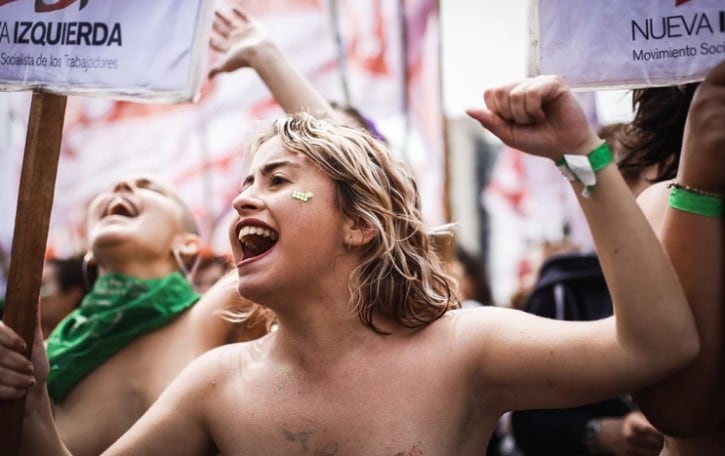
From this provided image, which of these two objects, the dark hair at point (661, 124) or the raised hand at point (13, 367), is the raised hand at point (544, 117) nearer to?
the dark hair at point (661, 124)

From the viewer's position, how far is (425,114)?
600 cm

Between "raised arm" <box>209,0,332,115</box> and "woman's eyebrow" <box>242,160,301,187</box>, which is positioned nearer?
"woman's eyebrow" <box>242,160,301,187</box>

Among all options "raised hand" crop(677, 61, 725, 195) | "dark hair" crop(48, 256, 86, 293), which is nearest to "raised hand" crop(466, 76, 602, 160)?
"raised hand" crop(677, 61, 725, 195)

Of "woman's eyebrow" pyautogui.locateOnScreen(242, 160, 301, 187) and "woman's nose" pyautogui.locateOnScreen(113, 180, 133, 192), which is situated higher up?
"woman's eyebrow" pyautogui.locateOnScreen(242, 160, 301, 187)

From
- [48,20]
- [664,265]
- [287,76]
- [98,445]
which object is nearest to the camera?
[664,265]

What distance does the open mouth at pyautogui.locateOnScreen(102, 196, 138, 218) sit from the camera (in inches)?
133

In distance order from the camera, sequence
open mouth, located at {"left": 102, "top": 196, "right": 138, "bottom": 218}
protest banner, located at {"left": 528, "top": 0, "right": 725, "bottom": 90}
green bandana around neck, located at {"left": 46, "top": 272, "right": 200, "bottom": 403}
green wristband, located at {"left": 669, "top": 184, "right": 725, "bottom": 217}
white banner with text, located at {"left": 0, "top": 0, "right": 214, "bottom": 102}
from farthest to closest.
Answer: open mouth, located at {"left": 102, "top": 196, "right": 138, "bottom": 218}, green bandana around neck, located at {"left": 46, "top": 272, "right": 200, "bottom": 403}, white banner with text, located at {"left": 0, "top": 0, "right": 214, "bottom": 102}, protest banner, located at {"left": 528, "top": 0, "right": 725, "bottom": 90}, green wristband, located at {"left": 669, "top": 184, "right": 725, "bottom": 217}

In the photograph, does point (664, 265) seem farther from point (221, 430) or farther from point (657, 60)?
point (221, 430)

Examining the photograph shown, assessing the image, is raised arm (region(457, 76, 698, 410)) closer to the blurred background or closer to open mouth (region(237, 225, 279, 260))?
open mouth (region(237, 225, 279, 260))

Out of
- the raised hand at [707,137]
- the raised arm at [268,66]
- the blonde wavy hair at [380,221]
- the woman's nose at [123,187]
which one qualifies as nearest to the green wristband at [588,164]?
the raised hand at [707,137]

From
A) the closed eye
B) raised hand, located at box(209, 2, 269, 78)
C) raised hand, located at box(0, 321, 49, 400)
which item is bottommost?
raised hand, located at box(0, 321, 49, 400)

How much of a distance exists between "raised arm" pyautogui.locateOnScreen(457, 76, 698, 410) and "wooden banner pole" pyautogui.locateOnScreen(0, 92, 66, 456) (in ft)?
4.16

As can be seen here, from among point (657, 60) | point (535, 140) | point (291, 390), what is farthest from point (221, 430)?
point (657, 60)

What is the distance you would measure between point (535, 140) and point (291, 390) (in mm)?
915
